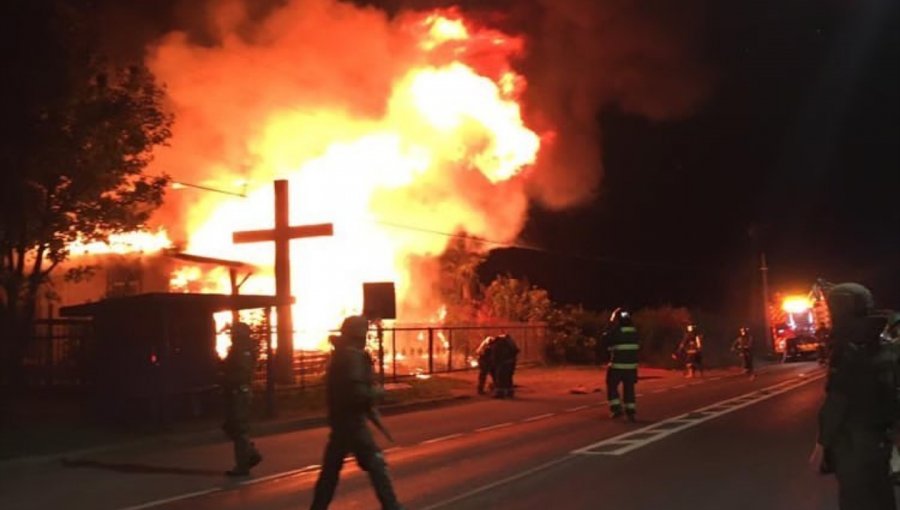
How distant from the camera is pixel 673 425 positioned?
1359cm

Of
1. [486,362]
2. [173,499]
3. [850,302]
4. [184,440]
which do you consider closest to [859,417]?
[850,302]

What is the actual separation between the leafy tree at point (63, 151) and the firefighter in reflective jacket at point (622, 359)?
946 cm

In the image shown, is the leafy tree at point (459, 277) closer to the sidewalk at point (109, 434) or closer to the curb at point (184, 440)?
the sidewalk at point (109, 434)

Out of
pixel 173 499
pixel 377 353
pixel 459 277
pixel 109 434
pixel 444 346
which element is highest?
pixel 459 277

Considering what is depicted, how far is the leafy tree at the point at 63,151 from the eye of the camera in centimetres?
1454

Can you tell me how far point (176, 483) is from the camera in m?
10.1

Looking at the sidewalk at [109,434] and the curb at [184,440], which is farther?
the sidewalk at [109,434]

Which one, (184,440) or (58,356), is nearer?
(184,440)

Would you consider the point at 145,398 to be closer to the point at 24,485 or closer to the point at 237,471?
the point at 24,485

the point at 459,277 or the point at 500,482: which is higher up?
the point at 459,277

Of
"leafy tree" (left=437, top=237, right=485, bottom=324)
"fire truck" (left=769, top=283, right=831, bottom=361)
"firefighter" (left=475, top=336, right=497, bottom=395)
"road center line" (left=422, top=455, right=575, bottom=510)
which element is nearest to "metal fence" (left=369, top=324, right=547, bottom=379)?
"leafy tree" (left=437, top=237, right=485, bottom=324)

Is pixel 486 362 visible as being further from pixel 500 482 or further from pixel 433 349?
pixel 500 482

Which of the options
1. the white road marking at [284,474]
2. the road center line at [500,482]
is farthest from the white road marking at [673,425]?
the white road marking at [284,474]

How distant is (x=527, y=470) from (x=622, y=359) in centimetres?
497
